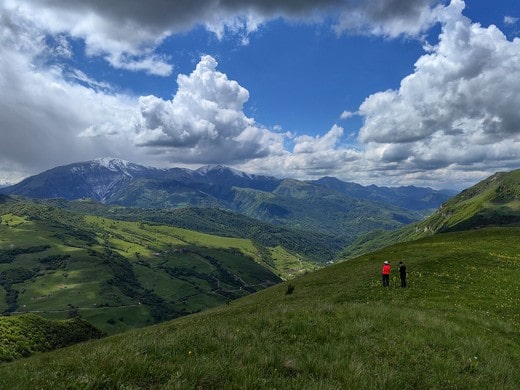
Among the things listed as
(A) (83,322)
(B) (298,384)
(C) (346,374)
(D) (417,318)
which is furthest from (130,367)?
(A) (83,322)

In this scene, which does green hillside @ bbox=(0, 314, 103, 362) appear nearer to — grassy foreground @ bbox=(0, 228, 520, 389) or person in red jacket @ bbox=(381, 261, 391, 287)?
grassy foreground @ bbox=(0, 228, 520, 389)

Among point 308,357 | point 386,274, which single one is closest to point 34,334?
point 386,274

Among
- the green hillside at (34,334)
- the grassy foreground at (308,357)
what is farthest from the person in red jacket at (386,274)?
the green hillside at (34,334)

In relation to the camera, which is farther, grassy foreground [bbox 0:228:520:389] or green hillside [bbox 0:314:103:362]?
green hillside [bbox 0:314:103:362]

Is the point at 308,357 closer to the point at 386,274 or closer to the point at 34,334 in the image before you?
the point at 386,274

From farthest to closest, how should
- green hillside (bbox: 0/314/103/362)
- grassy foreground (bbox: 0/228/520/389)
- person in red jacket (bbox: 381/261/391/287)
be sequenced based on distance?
green hillside (bbox: 0/314/103/362) → person in red jacket (bbox: 381/261/391/287) → grassy foreground (bbox: 0/228/520/389)

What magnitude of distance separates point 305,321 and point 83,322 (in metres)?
71.4

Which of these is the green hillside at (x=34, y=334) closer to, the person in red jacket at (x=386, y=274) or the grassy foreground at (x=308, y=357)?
the grassy foreground at (x=308, y=357)

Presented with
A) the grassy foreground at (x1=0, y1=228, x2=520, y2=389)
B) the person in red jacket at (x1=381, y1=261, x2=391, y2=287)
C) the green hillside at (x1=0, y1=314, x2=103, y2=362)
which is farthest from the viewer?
the green hillside at (x1=0, y1=314, x2=103, y2=362)

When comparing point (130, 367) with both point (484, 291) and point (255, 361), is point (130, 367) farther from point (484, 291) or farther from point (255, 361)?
point (484, 291)

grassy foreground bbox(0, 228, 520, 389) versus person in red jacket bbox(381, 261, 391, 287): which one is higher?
grassy foreground bbox(0, 228, 520, 389)

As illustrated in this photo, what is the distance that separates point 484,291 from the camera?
3447 centimetres

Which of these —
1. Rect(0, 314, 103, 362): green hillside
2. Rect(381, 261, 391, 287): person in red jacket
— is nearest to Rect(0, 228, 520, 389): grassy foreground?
Rect(381, 261, 391, 287): person in red jacket

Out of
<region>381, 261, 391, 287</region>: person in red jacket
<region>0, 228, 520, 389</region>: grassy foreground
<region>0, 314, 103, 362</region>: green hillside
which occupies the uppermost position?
<region>0, 228, 520, 389</region>: grassy foreground
